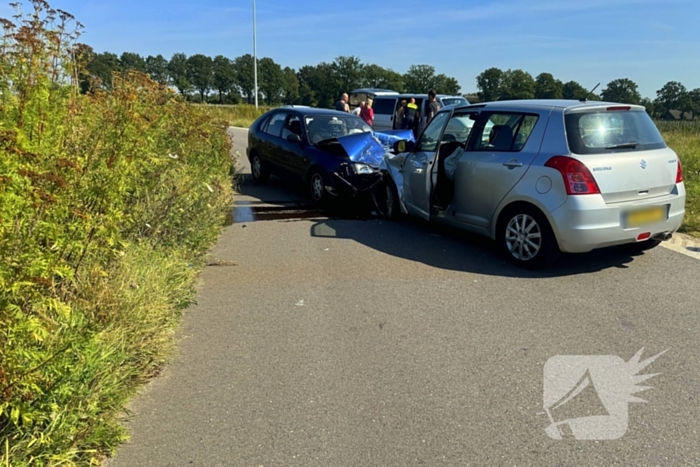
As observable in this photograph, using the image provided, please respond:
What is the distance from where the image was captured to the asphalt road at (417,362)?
324cm

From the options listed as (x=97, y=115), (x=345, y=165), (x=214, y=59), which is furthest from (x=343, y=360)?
(x=214, y=59)

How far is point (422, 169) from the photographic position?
311 inches

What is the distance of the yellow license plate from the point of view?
19.7ft

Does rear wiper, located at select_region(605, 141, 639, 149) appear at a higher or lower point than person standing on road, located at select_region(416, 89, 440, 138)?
lower

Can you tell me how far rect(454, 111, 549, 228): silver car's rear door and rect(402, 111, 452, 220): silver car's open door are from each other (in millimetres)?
507

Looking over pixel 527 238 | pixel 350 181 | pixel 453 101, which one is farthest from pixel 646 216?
pixel 453 101

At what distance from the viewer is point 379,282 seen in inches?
239

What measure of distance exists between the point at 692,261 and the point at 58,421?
6463 mm

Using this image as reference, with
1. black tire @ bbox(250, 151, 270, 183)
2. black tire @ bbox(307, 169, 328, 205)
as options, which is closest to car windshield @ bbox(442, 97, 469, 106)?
black tire @ bbox(250, 151, 270, 183)

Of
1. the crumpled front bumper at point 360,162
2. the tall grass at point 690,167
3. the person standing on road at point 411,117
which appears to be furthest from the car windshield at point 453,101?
the crumpled front bumper at point 360,162

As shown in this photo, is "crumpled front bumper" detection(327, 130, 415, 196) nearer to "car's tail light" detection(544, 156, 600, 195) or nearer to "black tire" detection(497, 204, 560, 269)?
"black tire" detection(497, 204, 560, 269)

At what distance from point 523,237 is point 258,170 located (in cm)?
770

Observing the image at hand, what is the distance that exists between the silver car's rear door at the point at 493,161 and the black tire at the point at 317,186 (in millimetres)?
3170

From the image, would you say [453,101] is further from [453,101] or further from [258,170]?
[258,170]
